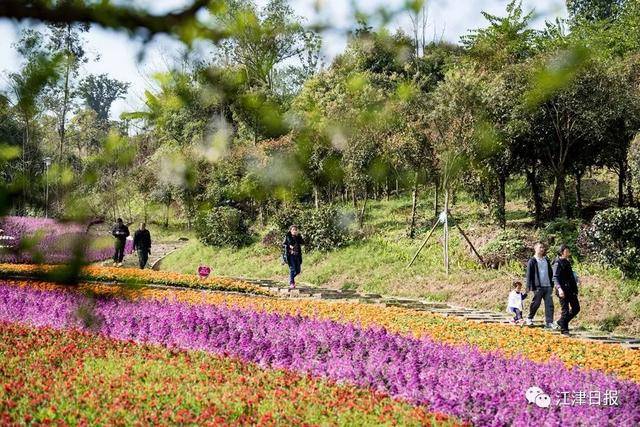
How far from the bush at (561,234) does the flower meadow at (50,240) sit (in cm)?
1483

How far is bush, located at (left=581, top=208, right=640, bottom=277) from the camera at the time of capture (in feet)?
42.7

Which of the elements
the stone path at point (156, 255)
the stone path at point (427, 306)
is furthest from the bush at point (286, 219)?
the stone path at point (156, 255)

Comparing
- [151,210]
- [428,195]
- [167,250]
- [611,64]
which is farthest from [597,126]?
[151,210]

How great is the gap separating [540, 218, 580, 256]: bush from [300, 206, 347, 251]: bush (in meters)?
6.53

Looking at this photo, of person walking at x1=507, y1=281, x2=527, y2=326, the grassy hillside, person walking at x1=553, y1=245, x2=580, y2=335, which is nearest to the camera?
person walking at x1=553, y1=245, x2=580, y2=335

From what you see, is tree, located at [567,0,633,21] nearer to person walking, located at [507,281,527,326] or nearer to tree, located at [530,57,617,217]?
tree, located at [530,57,617,217]

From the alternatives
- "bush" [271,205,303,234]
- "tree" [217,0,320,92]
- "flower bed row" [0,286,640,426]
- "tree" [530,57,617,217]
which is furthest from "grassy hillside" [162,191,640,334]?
"tree" [217,0,320,92]

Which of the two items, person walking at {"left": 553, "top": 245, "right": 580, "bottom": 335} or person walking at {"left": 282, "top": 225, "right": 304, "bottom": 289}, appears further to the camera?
person walking at {"left": 282, "top": 225, "right": 304, "bottom": 289}

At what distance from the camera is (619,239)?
13.5 meters

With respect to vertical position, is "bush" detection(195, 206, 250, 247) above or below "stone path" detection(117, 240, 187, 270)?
above

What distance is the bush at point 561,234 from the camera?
52.7 feet

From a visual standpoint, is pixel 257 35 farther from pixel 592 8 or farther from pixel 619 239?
pixel 592 8

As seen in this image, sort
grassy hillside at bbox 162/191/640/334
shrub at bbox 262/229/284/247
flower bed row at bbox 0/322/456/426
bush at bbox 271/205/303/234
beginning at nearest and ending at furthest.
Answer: flower bed row at bbox 0/322/456/426, grassy hillside at bbox 162/191/640/334, shrub at bbox 262/229/284/247, bush at bbox 271/205/303/234

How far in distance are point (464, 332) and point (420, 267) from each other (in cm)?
696
